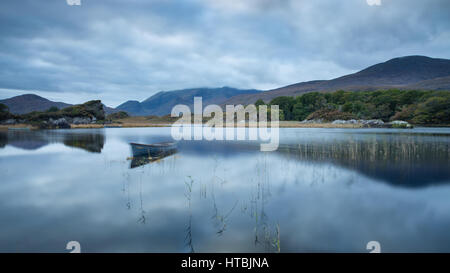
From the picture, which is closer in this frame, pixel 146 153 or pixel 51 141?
pixel 146 153

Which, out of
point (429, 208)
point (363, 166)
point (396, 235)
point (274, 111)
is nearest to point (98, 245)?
point (396, 235)

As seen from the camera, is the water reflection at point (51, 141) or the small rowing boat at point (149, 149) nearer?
the small rowing boat at point (149, 149)

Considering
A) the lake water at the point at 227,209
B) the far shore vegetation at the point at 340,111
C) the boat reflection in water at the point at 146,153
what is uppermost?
the far shore vegetation at the point at 340,111

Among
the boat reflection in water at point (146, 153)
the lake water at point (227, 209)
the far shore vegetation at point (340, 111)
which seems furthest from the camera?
the far shore vegetation at point (340, 111)

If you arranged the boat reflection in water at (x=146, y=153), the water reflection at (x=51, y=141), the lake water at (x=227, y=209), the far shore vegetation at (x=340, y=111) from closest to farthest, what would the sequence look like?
1. the lake water at (x=227, y=209)
2. the boat reflection in water at (x=146, y=153)
3. the water reflection at (x=51, y=141)
4. the far shore vegetation at (x=340, y=111)

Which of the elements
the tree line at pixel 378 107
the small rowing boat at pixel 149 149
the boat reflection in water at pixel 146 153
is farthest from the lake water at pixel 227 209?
the tree line at pixel 378 107

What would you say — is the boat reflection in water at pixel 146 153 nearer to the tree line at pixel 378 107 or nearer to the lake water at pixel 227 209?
the lake water at pixel 227 209

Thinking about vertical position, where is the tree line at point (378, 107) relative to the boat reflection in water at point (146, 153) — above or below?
above

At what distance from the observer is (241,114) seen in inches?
4867

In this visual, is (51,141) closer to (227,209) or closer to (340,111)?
(227,209)

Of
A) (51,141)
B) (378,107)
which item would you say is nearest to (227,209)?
(51,141)

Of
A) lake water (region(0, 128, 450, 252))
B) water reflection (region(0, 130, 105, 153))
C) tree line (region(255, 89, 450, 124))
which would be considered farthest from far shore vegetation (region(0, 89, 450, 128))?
lake water (region(0, 128, 450, 252))

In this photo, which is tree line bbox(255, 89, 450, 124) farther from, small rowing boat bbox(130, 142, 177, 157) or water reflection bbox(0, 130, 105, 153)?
small rowing boat bbox(130, 142, 177, 157)
